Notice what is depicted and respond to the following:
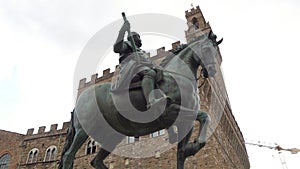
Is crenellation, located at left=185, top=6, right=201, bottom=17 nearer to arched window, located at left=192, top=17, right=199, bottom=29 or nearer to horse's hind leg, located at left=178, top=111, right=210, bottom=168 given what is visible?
arched window, located at left=192, top=17, right=199, bottom=29

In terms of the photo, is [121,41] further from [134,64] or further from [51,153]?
[51,153]

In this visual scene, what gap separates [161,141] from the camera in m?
17.5

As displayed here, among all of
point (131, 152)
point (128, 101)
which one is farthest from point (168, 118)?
point (131, 152)

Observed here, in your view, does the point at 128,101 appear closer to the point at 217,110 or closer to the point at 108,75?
the point at 217,110

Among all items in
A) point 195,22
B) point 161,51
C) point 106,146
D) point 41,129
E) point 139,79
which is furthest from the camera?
point 41,129

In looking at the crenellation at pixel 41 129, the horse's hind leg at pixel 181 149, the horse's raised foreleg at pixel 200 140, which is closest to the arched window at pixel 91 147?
the crenellation at pixel 41 129

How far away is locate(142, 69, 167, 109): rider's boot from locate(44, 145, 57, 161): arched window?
22341 millimetres

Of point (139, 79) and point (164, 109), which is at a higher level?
point (139, 79)

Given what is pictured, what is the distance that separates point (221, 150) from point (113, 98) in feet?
49.1

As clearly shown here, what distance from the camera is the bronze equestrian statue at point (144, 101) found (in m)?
4.15

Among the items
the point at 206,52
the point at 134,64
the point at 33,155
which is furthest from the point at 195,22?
the point at 134,64

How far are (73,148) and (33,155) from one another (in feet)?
76.3

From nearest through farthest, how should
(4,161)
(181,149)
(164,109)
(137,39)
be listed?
1. (164,109)
2. (181,149)
3. (137,39)
4. (4,161)

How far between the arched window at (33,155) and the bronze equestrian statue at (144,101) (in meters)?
22.6
